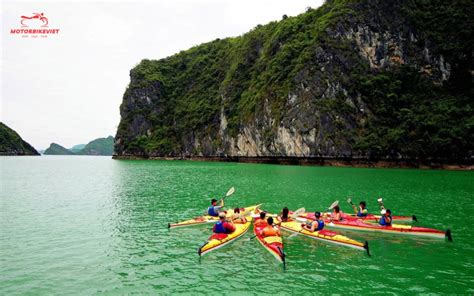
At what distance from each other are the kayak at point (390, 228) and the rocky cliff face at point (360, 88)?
58.7 metres

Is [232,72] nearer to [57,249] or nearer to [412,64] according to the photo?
[412,64]

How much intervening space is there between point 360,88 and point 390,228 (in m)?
70.0

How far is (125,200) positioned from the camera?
28188mm

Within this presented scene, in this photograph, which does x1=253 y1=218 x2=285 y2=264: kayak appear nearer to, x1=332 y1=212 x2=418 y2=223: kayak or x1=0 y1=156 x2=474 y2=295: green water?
x1=0 y1=156 x2=474 y2=295: green water

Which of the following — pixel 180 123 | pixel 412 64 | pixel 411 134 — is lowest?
pixel 411 134

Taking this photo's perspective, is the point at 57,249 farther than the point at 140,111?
No

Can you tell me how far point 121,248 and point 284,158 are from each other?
72079 millimetres

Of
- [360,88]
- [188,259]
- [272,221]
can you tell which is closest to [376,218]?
[272,221]

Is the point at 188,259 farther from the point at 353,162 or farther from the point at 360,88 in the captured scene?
the point at 360,88

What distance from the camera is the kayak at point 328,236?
1452 cm

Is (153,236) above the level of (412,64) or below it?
below

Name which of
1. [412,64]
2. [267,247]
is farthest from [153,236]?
[412,64]

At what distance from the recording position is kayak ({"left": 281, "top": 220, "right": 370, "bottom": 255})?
47.6 ft

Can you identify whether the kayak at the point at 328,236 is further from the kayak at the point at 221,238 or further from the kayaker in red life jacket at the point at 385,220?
the kayaker in red life jacket at the point at 385,220
